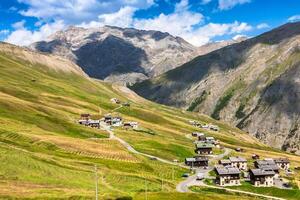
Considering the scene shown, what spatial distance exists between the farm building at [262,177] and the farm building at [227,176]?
606 centimetres

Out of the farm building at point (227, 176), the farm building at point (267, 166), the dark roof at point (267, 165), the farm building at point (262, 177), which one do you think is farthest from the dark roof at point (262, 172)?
the dark roof at point (267, 165)

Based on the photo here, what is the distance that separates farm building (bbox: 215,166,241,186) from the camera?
170 metres

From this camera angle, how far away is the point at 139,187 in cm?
12800

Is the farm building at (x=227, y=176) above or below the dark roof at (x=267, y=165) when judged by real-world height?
below

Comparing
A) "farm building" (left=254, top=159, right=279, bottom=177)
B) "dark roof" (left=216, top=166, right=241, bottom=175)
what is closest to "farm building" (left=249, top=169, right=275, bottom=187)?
"farm building" (left=254, top=159, right=279, bottom=177)

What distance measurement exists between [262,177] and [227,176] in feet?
45.9

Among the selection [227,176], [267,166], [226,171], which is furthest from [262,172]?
[226,171]

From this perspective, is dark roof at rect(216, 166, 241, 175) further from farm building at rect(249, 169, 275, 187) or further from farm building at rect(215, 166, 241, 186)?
farm building at rect(249, 169, 275, 187)

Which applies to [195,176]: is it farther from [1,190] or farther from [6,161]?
[1,190]

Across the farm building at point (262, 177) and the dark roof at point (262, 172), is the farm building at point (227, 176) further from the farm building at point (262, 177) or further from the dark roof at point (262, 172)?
the dark roof at point (262, 172)

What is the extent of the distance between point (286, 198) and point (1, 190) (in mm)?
96440

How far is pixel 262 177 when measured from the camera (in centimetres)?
17300

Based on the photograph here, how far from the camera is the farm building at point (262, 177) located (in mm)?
172250

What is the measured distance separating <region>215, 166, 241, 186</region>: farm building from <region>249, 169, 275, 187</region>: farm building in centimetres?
606
